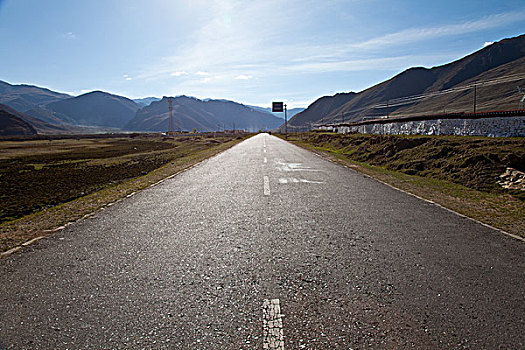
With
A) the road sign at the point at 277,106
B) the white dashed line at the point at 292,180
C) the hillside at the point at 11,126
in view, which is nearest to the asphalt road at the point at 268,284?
the white dashed line at the point at 292,180

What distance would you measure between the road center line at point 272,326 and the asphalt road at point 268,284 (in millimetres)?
17

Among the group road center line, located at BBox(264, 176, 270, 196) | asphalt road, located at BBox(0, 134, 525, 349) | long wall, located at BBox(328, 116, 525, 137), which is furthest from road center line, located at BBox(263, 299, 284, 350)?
long wall, located at BBox(328, 116, 525, 137)

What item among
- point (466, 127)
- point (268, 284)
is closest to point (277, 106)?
point (466, 127)

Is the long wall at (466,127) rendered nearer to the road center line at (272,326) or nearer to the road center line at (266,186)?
the road center line at (266,186)

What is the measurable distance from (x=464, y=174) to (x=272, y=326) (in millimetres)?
11353

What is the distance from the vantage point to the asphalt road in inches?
102

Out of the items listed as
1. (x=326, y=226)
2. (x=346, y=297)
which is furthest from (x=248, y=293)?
(x=326, y=226)

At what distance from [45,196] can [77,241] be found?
279 inches

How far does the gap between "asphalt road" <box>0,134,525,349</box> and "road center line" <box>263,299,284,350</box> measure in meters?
0.02

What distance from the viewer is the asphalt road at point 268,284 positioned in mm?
2600

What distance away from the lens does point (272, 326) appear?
2672 millimetres

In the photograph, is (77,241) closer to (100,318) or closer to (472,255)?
(100,318)

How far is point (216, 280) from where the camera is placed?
356 cm

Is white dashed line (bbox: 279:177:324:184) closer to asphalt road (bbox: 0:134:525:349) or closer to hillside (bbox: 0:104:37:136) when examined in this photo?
asphalt road (bbox: 0:134:525:349)
